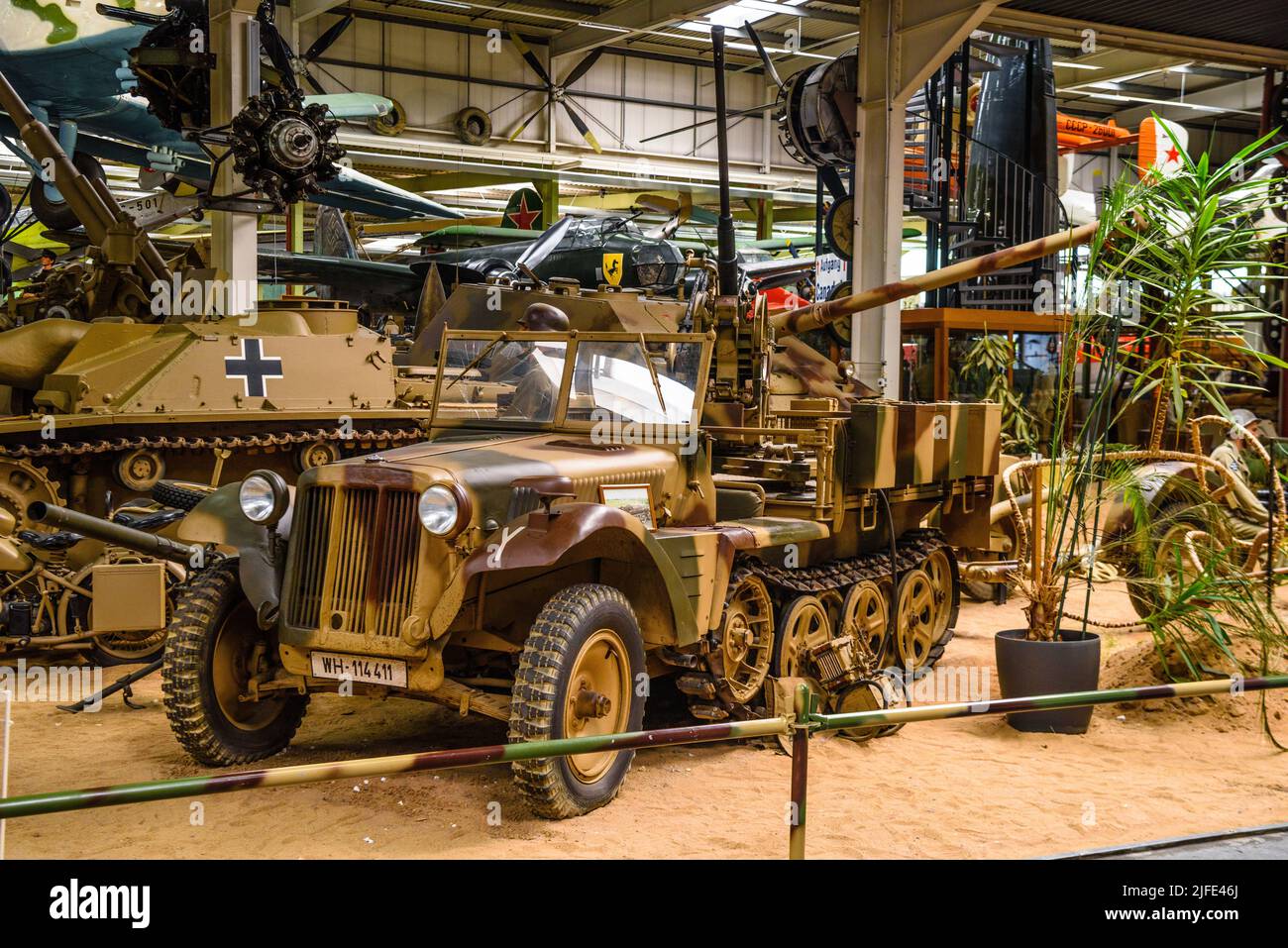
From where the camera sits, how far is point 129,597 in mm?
6230

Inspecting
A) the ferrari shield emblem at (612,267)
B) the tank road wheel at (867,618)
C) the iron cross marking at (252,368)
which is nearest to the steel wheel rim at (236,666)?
the tank road wheel at (867,618)

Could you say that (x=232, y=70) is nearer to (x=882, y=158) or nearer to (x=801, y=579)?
(x=882, y=158)

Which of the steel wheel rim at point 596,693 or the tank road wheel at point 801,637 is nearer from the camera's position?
the steel wheel rim at point 596,693

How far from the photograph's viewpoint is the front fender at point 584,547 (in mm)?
5336

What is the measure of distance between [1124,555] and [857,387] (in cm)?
277

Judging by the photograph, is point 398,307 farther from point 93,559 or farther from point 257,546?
point 257,546

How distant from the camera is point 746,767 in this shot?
6527 mm

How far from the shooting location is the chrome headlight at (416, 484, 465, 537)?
541 centimetres

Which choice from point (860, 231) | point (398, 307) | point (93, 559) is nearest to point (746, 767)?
point (93, 559)

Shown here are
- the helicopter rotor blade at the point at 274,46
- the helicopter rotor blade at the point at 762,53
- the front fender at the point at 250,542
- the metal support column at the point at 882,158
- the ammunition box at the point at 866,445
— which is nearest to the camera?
the front fender at the point at 250,542

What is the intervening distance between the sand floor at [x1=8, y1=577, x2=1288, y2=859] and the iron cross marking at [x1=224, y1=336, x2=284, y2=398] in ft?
10.5

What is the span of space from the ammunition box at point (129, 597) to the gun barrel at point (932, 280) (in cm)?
384

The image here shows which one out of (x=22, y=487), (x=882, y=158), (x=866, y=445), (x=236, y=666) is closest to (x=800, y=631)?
(x=866, y=445)

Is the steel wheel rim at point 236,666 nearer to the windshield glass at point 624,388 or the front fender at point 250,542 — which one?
the front fender at point 250,542
